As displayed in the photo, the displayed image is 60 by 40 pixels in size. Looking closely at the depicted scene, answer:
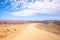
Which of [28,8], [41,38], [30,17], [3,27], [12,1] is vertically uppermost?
[12,1]

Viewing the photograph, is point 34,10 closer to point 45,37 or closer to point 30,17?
point 30,17

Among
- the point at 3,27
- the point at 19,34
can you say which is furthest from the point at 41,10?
the point at 3,27

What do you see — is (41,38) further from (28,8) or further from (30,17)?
(28,8)

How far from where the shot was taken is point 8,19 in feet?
5.92

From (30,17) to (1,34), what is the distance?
1.56 ft

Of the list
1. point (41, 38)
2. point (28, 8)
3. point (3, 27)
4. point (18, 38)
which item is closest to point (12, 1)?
point (28, 8)

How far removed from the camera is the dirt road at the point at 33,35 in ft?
5.77

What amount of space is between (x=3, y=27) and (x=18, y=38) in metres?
0.27

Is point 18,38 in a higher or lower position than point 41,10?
lower

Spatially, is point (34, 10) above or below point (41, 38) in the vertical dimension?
above

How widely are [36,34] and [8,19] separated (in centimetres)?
45

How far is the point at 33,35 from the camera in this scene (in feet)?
5.82

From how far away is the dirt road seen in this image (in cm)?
176

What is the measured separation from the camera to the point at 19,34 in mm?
1776
